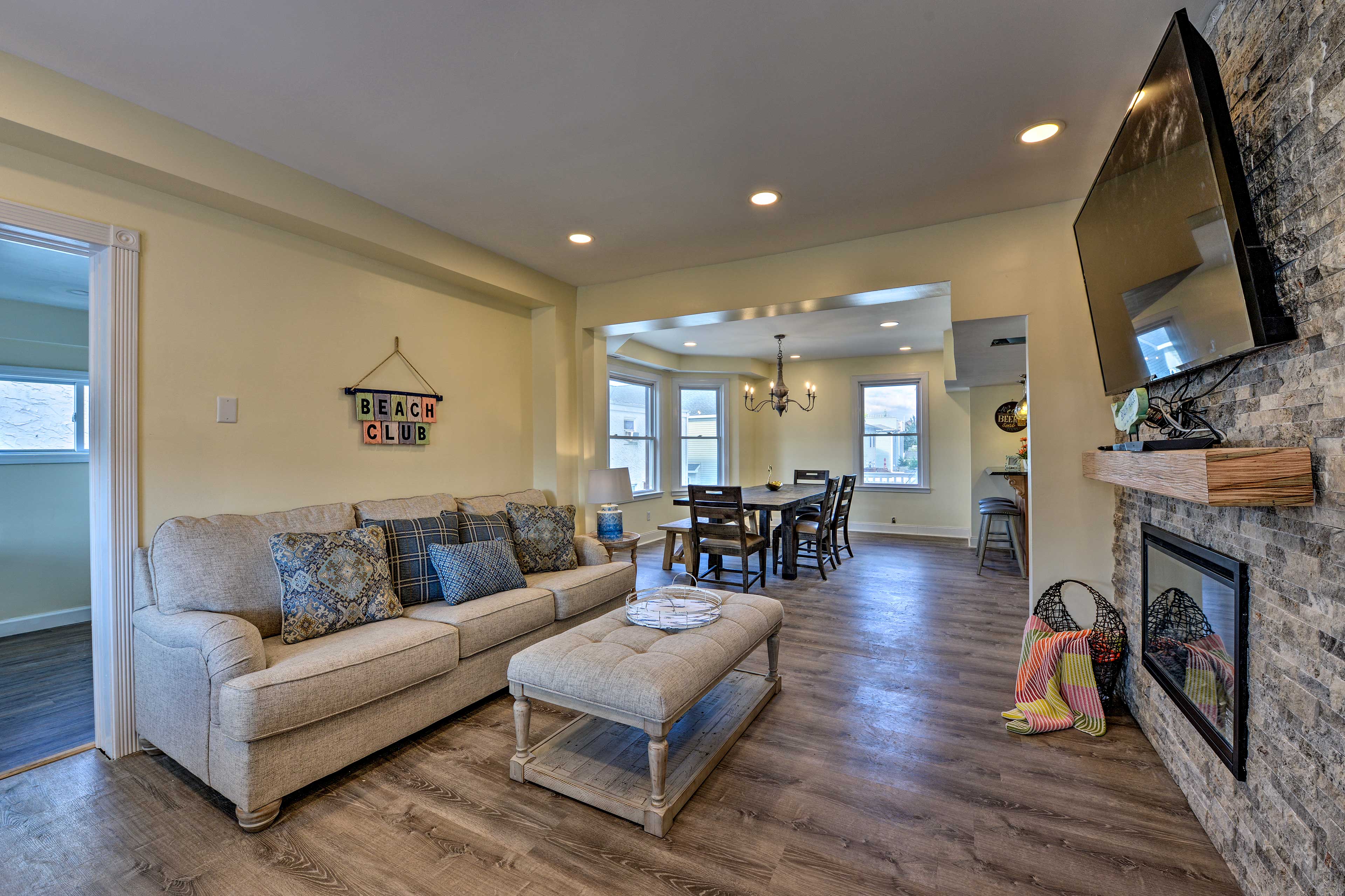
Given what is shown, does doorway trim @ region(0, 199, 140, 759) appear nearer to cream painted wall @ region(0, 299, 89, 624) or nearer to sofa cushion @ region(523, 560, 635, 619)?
sofa cushion @ region(523, 560, 635, 619)

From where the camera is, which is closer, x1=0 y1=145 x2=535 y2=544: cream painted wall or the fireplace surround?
the fireplace surround

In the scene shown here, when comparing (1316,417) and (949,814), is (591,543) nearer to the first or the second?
(949,814)

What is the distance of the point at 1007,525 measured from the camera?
6492mm

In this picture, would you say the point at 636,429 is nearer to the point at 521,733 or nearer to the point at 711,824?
the point at 521,733

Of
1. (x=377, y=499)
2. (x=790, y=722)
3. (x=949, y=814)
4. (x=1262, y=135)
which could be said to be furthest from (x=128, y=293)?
(x=1262, y=135)

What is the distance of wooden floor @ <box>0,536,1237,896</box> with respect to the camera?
165cm

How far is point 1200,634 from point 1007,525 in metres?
4.97

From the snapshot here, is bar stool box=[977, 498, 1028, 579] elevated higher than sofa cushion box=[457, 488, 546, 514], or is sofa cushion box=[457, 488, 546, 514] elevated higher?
sofa cushion box=[457, 488, 546, 514]

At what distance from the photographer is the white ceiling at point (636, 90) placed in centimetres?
178

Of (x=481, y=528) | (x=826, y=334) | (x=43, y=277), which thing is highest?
(x=826, y=334)

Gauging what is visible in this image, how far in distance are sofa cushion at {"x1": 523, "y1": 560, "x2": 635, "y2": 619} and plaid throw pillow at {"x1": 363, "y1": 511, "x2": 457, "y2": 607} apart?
0.52 metres

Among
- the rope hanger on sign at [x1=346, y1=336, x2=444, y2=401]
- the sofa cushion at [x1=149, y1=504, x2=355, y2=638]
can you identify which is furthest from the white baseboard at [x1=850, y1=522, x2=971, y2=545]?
the sofa cushion at [x1=149, y1=504, x2=355, y2=638]

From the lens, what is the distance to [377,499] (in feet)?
10.9

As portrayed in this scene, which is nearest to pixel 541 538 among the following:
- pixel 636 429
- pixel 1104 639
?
pixel 1104 639
